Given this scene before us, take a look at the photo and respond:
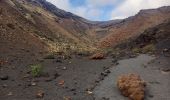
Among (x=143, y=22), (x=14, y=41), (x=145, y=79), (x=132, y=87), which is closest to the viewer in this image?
(x=132, y=87)

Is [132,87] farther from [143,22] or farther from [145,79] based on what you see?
[143,22]

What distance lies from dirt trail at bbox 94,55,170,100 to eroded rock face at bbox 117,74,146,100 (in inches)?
13.4

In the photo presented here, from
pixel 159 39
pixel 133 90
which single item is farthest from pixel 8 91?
pixel 159 39

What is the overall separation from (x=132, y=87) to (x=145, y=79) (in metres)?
4.57

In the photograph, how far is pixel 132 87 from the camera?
1848cm

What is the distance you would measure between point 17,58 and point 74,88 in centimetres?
984

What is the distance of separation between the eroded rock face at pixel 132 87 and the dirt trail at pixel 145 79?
340mm

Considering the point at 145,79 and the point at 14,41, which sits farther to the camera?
the point at 14,41

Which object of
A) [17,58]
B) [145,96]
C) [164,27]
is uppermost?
[164,27]

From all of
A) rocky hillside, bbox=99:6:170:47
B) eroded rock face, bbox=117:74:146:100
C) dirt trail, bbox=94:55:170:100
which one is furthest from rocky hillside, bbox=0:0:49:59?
rocky hillside, bbox=99:6:170:47

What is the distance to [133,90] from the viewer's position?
1836 cm

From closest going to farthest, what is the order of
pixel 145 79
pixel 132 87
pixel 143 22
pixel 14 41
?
pixel 132 87
pixel 145 79
pixel 14 41
pixel 143 22

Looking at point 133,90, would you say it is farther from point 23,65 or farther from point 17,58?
point 17,58

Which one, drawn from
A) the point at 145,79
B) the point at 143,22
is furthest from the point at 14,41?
the point at 143,22
